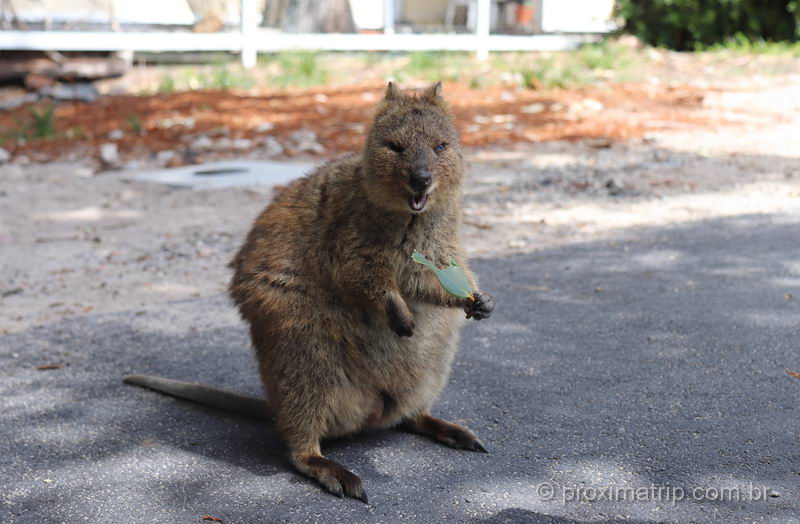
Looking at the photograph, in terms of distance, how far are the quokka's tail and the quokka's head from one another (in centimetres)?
111

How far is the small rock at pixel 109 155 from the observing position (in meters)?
9.32

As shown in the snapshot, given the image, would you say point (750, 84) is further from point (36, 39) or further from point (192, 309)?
point (36, 39)

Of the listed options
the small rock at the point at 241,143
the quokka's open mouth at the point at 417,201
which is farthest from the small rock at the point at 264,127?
the quokka's open mouth at the point at 417,201

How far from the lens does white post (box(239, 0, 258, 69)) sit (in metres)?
14.7

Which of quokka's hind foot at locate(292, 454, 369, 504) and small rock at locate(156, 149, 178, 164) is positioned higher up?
small rock at locate(156, 149, 178, 164)

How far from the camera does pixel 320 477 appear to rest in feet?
10.7

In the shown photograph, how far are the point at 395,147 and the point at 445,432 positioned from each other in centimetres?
120

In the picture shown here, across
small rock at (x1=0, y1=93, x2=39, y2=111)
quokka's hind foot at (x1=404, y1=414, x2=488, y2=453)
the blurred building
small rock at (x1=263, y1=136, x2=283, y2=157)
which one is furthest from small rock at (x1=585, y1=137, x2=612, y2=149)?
small rock at (x1=0, y1=93, x2=39, y2=111)

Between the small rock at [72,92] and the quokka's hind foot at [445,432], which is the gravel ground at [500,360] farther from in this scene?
the small rock at [72,92]

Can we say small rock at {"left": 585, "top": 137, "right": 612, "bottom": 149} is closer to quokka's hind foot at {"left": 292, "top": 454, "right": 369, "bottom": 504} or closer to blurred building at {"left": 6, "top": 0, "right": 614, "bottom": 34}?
quokka's hind foot at {"left": 292, "top": 454, "right": 369, "bottom": 504}

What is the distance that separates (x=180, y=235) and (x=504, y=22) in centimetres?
1300

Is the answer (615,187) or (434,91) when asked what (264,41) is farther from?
(434,91)

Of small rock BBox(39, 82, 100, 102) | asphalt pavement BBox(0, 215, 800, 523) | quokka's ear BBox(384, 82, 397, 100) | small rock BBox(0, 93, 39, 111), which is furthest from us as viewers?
small rock BBox(39, 82, 100, 102)

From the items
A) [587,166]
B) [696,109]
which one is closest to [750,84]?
[696,109]
